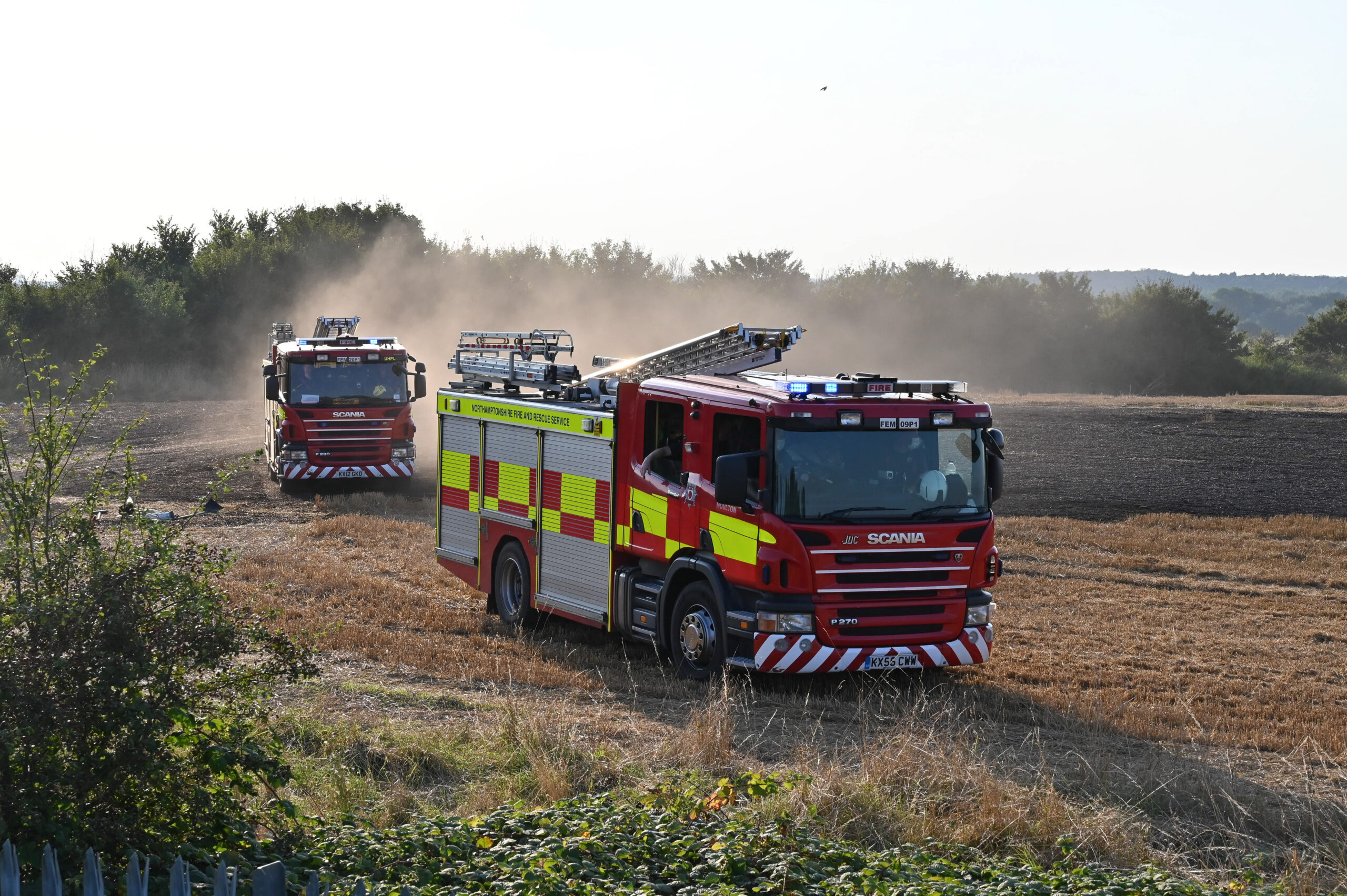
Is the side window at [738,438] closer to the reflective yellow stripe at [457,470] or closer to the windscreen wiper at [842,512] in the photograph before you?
the windscreen wiper at [842,512]

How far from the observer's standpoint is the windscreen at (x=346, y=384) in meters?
23.1

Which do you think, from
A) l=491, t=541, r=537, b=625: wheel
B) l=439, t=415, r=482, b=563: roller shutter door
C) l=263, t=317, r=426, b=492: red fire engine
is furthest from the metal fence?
l=263, t=317, r=426, b=492: red fire engine

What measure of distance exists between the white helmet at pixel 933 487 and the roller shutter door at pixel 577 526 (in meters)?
2.87

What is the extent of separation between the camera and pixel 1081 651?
480 inches

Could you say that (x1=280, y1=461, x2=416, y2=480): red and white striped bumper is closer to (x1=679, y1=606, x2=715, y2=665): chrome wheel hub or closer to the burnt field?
the burnt field

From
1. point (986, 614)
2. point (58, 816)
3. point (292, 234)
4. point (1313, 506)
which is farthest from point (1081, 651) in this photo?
point (292, 234)

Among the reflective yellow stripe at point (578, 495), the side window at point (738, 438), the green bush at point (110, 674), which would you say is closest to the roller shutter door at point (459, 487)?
the reflective yellow stripe at point (578, 495)

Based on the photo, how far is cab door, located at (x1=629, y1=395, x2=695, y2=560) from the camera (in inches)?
433

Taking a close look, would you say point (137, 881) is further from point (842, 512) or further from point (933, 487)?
point (933, 487)

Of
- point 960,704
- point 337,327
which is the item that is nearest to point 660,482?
point 960,704

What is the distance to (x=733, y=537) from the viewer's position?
406 inches

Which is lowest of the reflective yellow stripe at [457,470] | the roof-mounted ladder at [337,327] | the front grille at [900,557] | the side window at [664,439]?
the front grille at [900,557]

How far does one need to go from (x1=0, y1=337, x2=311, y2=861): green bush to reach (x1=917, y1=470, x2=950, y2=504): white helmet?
5861 mm

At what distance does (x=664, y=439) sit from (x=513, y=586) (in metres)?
3.21
